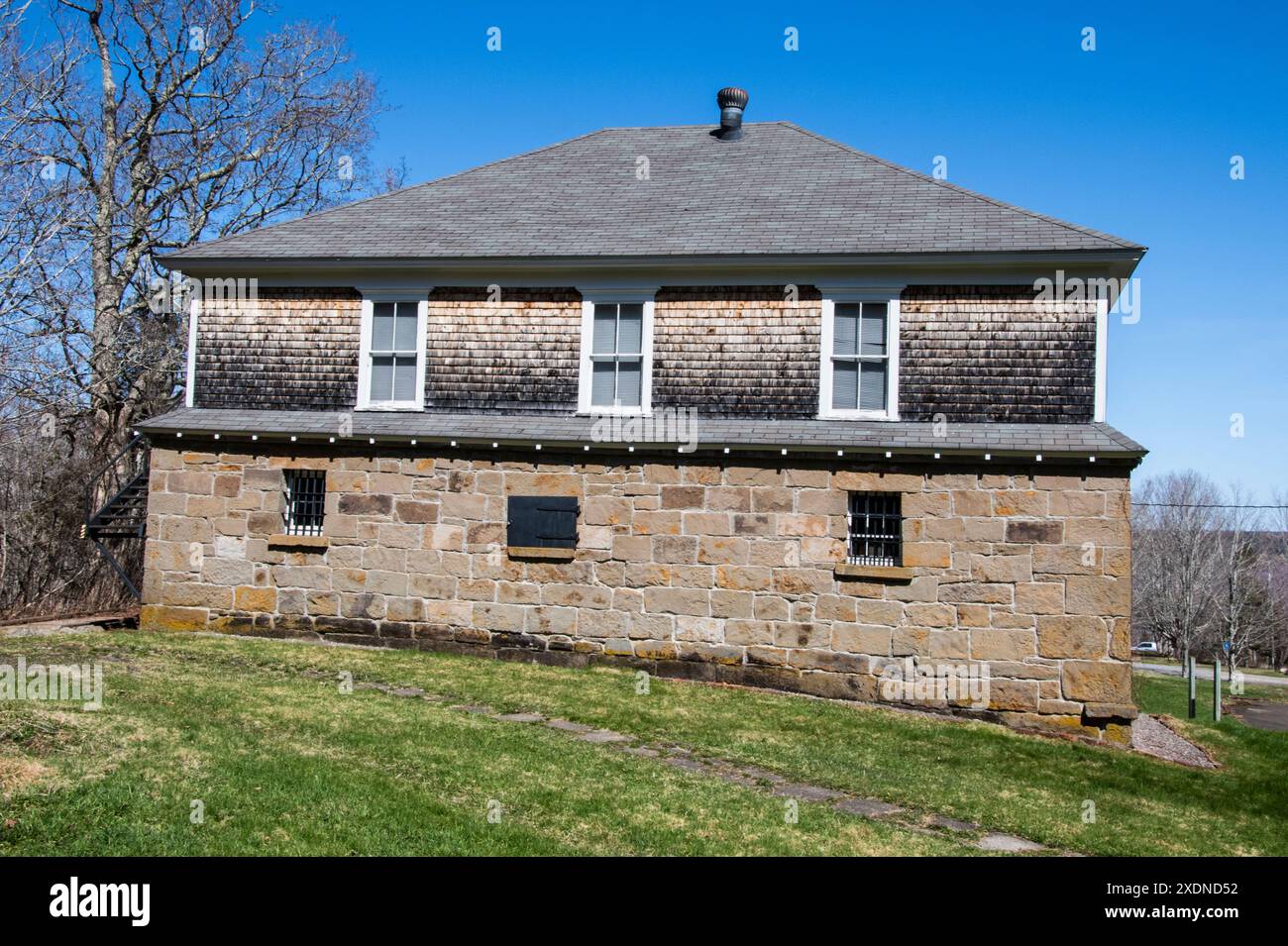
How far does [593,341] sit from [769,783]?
7637 millimetres

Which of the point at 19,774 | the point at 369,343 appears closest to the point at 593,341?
the point at 369,343

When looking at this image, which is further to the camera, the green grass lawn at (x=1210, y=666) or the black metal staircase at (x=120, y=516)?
the green grass lawn at (x=1210, y=666)

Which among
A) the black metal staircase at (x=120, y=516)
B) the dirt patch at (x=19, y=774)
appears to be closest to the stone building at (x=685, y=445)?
the black metal staircase at (x=120, y=516)

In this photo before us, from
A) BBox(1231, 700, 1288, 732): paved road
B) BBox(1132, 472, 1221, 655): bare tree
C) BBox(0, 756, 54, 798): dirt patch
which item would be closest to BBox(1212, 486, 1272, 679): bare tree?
BBox(1132, 472, 1221, 655): bare tree

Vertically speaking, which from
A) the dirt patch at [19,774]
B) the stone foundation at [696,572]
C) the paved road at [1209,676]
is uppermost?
the stone foundation at [696,572]

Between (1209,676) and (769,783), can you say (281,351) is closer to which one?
(769,783)

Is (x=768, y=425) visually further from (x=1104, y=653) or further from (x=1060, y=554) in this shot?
(x=1104, y=653)

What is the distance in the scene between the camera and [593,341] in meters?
15.7

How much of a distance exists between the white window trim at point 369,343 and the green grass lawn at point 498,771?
3581 mm

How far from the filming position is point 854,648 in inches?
562

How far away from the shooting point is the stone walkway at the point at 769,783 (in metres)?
8.71

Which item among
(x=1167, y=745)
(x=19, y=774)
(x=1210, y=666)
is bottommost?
(x=1210, y=666)

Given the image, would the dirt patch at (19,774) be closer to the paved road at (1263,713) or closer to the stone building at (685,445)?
the stone building at (685,445)
